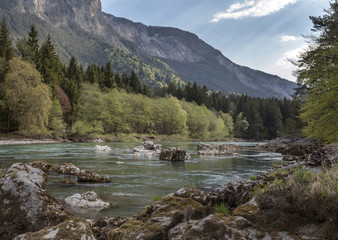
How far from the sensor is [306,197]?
4.24 m

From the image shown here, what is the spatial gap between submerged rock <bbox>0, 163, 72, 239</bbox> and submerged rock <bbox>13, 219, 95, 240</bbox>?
1.44 metres

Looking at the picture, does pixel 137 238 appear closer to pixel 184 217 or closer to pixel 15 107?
pixel 184 217

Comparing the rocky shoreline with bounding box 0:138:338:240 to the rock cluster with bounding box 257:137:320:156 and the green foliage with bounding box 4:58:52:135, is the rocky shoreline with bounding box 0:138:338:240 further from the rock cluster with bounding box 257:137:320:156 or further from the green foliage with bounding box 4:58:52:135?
the green foliage with bounding box 4:58:52:135

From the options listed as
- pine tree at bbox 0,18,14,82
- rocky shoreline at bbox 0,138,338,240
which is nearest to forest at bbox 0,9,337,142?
pine tree at bbox 0,18,14,82

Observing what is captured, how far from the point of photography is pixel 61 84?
73062mm

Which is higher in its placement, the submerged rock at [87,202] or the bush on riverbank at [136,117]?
the bush on riverbank at [136,117]

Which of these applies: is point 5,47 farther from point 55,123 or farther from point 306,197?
point 306,197

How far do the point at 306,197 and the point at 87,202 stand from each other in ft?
25.5

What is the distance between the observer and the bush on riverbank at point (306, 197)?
396cm

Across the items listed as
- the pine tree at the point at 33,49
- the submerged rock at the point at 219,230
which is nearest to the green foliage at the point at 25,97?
the pine tree at the point at 33,49

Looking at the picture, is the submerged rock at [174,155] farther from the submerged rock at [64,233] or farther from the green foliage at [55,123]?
the green foliage at [55,123]

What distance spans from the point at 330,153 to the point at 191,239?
475 inches

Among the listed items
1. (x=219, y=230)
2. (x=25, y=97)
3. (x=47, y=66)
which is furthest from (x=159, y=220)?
(x=47, y=66)

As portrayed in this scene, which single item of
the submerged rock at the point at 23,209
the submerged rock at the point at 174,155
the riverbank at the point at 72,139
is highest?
the submerged rock at the point at 23,209
